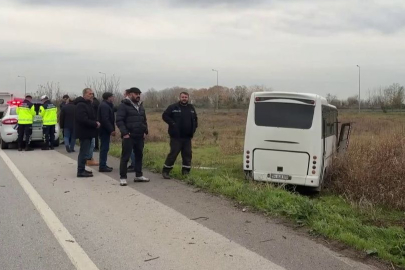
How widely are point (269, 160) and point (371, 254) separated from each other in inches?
195

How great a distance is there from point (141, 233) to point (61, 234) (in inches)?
41.1

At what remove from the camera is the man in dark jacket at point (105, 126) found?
11.0 metres

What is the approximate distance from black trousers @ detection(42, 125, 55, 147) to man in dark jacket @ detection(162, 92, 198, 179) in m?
7.62

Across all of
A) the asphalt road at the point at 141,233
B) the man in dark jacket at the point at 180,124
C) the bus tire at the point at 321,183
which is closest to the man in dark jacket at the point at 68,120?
the asphalt road at the point at 141,233

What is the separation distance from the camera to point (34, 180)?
9656mm

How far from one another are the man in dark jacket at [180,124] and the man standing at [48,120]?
7425 millimetres

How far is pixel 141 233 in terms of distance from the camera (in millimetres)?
5809

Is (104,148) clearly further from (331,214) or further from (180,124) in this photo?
(331,214)

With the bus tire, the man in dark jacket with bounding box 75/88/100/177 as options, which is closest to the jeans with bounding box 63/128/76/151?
the man in dark jacket with bounding box 75/88/100/177

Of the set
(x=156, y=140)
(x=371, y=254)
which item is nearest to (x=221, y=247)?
(x=371, y=254)

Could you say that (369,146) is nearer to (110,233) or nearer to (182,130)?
(182,130)

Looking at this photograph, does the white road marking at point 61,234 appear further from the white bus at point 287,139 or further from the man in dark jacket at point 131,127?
the white bus at point 287,139

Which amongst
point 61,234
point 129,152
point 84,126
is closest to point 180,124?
point 129,152

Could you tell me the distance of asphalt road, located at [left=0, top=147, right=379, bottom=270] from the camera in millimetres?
4793
